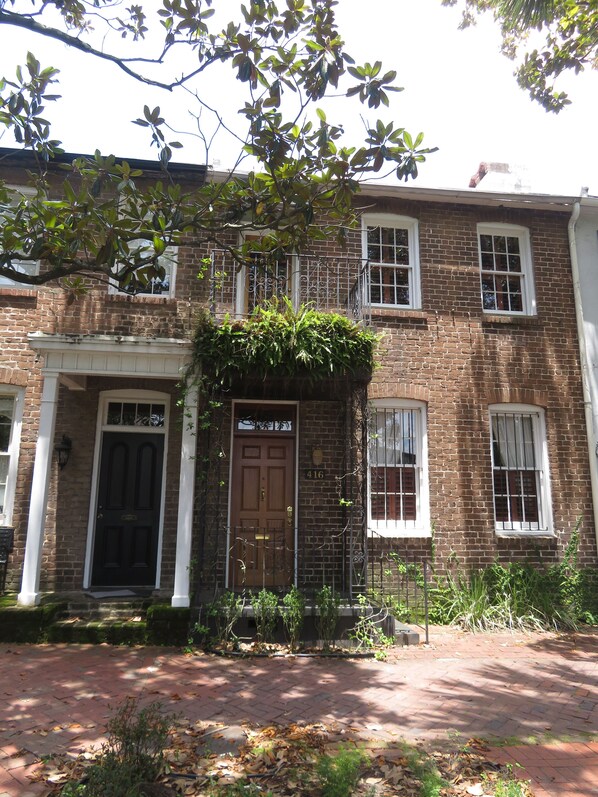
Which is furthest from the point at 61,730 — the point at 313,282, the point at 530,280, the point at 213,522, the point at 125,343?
the point at 530,280

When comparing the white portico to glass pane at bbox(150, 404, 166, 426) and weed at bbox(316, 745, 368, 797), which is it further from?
weed at bbox(316, 745, 368, 797)

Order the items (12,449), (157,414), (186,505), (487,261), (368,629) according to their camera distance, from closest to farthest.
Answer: (368,629) → (186,505) → (12,449) → (157,414) → (487,261)

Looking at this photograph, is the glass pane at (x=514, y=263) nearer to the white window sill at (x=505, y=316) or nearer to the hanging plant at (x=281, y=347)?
the white window sill at (x=505, y=316)

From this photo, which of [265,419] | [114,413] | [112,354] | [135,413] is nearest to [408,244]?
[265,419]

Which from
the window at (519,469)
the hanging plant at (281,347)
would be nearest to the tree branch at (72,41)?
the hanging plant at (281,347)

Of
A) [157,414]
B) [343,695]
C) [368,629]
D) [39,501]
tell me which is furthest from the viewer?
[157,414]

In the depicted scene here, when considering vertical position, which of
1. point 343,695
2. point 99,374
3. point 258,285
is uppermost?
point 258,285

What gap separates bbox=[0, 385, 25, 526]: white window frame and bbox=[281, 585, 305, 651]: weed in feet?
14.4

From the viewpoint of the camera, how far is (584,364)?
9.43m

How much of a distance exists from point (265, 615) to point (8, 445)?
4.75m

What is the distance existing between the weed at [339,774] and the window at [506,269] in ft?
25.7

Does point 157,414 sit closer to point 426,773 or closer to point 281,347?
point 281,347

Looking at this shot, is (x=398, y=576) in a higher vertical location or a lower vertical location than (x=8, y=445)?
lower

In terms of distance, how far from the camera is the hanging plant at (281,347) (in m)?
7.30
